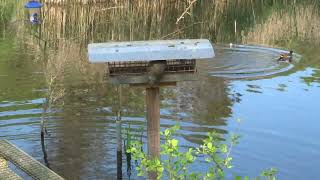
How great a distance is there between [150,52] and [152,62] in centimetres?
15

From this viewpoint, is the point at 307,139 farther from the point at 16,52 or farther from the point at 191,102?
the point at 16,52

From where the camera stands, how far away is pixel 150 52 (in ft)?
18.1

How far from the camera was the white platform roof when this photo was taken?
546 centimetres

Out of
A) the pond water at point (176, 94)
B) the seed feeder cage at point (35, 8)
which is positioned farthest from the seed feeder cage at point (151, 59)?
the seed feeder cage at point (35, 8)

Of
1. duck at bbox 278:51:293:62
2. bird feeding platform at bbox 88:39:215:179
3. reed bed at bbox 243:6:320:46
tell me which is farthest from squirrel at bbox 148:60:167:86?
reed bed at bbox 243:6:320:46

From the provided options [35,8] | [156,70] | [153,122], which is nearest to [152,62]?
[156,70]

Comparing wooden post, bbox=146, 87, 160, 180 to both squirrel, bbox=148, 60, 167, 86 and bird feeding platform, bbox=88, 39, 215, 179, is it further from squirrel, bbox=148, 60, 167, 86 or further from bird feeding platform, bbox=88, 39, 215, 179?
squirrel, bbox=148, 60, 167, 86

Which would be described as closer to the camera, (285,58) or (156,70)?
(156,70)

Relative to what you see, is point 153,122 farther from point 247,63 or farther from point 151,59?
point 247,63

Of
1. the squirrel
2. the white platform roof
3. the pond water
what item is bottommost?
the pond water

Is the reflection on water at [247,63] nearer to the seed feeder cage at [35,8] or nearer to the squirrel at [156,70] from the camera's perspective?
the seed feeder cage at [35,8]

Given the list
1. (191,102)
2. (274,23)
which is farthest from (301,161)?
(274,23)

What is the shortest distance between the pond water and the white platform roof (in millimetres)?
2597

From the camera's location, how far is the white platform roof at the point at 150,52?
5.46 m
